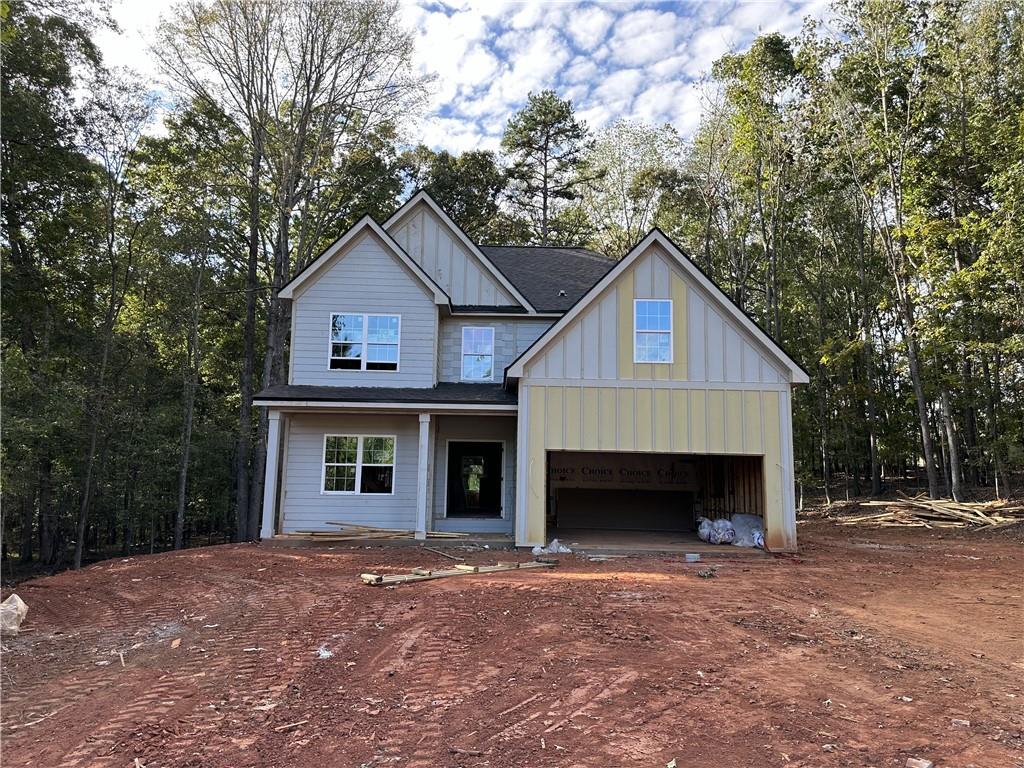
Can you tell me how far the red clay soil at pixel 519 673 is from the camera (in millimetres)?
3721

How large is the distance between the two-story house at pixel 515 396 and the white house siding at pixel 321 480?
3 centimetres

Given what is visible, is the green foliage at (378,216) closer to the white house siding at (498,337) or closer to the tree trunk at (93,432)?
the tree trunk at (93,432)

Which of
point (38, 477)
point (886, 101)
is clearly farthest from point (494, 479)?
point (886, 101)

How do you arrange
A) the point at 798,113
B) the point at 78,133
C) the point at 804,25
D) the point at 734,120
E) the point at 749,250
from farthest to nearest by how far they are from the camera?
1. the point at 749,250
2. the point at 734,120
3. the point at 798,113
4. the point at 804,25
5. the point at 78,133

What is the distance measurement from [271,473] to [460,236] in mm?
7672

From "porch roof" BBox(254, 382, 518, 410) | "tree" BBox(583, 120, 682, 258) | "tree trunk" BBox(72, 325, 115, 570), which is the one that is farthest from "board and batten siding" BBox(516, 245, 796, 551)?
"tree" BBox(583, 120, 682, 258)

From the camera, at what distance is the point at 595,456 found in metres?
17.4

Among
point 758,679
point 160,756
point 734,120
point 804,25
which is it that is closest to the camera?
point 160,756

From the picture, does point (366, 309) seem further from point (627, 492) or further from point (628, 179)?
point (628, 179)

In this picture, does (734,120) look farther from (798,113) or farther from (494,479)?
(494,479)

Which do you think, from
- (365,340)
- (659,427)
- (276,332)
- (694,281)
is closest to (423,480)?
(365,340)

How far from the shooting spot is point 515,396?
13.7 m

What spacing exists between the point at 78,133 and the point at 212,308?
8152 mm

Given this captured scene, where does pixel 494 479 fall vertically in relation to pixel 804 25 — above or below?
below
